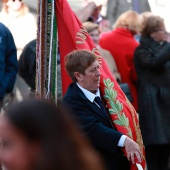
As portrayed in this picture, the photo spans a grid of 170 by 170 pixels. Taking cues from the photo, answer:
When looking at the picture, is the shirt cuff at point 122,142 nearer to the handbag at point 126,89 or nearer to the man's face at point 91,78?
the man's face at point 91,78

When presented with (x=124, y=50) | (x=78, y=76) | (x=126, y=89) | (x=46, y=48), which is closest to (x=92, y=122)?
(x=78, y=76)

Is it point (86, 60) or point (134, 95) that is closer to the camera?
point (86, 60)

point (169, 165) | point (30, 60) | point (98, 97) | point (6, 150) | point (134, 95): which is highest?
point (6, 150)

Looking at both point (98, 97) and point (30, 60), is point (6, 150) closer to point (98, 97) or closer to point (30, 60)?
point (98, 97)

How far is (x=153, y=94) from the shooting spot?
8.37m

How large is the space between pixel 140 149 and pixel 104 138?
0.41 meters

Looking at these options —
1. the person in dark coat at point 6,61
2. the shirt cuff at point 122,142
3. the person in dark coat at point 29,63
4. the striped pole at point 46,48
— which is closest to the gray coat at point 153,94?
the person in dark coat at point 29,63

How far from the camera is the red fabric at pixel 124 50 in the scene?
870cm

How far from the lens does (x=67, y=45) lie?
6160mm

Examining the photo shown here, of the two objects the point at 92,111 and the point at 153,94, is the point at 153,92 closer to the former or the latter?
the point at 153,94

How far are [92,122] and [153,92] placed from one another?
118 inches

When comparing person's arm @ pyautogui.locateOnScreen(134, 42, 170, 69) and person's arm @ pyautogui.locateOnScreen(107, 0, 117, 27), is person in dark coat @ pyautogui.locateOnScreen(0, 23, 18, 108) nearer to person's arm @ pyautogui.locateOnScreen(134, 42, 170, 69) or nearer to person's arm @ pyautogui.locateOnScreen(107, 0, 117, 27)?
person's arm @ pyautogui.locateOnScreen(134, 42, 170, 69)

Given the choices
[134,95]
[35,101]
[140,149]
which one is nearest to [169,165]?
[134,95]

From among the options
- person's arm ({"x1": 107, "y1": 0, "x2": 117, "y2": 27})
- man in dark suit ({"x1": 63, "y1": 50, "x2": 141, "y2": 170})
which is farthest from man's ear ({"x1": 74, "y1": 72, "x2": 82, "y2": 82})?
person's arm ({"x1": 107, "y1": 0, "x2": 117, "y2": 27})
